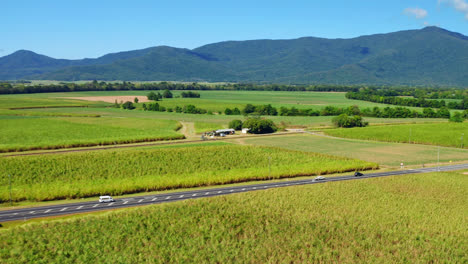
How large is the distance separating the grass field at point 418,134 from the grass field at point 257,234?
64695 millimetres

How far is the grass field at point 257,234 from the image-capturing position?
4531cm

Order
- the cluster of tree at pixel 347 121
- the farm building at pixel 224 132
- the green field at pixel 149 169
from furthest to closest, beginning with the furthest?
1. the cluster of tree at pixel 347 121
2. the farm building at pixel 224 132
3. the green field at pixel 149 169

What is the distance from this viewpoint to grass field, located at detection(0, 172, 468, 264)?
45.3 metres

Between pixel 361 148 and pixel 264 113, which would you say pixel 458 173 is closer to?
pixel 361 148

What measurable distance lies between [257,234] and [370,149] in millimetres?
69851

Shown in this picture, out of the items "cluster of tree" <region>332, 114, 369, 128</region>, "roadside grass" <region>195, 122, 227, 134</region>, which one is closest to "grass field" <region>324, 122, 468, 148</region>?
"cluster of tree" <region>332, 114, 369, 128</region>

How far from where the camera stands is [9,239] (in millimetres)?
46281

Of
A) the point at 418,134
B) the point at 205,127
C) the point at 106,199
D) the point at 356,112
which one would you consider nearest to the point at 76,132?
the point at 205,127

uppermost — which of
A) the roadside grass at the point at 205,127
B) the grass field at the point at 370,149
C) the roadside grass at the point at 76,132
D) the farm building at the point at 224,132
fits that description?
the roadside grass at the point at 76,132

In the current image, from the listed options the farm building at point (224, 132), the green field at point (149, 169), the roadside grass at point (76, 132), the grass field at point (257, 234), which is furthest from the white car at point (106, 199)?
the farm building at point (224, 132)

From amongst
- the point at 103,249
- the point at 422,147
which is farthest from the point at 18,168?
the point at 422,147

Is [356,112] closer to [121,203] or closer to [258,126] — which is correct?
[258,126]

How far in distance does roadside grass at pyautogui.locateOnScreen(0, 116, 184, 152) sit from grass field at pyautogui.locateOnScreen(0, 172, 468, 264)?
55349 millimetres

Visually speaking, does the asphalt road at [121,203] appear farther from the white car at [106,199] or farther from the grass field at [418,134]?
the grass field at [418,134]
